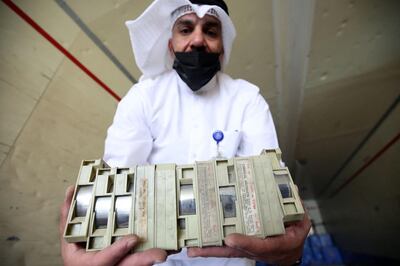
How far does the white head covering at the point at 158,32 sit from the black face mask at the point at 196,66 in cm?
14

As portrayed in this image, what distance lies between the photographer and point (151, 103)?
0.71 m

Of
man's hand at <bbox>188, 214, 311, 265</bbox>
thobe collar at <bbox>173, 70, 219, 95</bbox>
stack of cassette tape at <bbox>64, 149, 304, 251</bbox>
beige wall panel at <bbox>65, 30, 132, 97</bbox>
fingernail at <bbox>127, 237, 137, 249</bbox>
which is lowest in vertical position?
man's hand at <bbox>188, 214, 311, 265</bbox>

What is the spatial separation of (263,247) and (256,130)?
38 centimetres

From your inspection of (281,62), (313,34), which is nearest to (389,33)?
(313,34)

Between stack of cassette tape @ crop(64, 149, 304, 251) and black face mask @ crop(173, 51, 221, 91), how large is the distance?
0.35 meters

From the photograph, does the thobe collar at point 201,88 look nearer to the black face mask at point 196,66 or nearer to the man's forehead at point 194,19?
the black face mask at point 196,66

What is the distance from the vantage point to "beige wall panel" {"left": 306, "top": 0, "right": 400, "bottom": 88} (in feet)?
2.61

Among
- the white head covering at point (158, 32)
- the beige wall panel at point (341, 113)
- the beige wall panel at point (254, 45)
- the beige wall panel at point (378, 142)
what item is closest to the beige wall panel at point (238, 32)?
the beige wall panel at point (254, 45)

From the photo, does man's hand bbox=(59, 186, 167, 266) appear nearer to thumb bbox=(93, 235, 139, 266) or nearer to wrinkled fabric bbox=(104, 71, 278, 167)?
thumb bbox=(93, 235, 139, 266)

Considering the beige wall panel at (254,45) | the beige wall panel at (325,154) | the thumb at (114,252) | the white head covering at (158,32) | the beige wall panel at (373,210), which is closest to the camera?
the thumb at (114,252)

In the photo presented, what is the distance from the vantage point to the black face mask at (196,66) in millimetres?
667

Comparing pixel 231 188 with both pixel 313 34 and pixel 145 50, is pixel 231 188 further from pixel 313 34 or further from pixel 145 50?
pixel 313 34

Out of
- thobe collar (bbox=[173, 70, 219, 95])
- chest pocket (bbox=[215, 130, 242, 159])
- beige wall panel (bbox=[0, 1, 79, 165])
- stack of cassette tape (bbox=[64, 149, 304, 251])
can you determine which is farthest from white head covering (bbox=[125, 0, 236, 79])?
stack of cassette tape (bbox=[64, 149, 304, 251])

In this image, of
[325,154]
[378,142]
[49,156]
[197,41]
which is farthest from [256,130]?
[325,154]
